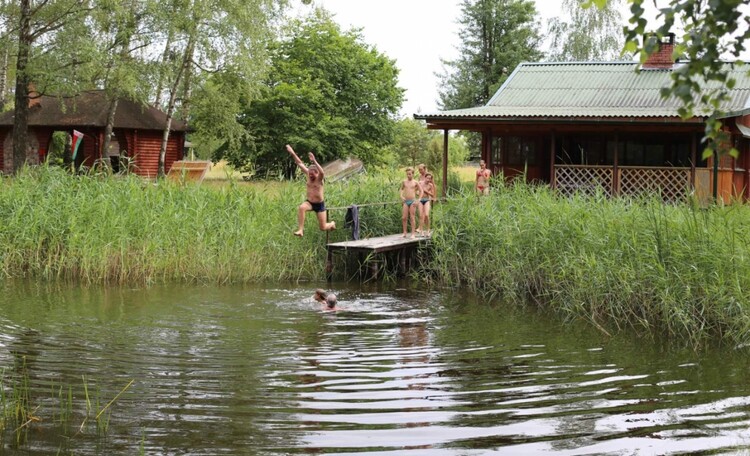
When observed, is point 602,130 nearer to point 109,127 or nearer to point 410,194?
point 410,194

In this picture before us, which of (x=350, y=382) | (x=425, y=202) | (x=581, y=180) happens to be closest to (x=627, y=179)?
(x=581, y=180)

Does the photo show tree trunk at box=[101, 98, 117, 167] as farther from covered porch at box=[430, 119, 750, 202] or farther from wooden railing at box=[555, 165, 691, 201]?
wooden railing at box=[555, 165, 691, 201]

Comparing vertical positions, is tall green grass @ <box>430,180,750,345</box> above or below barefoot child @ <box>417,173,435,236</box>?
below

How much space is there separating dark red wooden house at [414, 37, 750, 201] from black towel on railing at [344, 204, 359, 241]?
5986 mm

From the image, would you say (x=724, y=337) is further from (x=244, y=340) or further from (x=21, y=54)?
(x=21, y=54)

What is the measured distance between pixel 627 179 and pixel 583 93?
4416 millimetres

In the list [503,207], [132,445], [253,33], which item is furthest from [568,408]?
[253,33]

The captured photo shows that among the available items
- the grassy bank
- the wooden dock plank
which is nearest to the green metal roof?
the grassy bank

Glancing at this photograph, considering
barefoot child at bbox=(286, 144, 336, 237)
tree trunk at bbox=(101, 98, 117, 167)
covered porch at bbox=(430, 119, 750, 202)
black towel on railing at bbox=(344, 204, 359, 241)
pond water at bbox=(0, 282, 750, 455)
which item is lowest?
pond water at bbox=(0, 282, 750, 455)

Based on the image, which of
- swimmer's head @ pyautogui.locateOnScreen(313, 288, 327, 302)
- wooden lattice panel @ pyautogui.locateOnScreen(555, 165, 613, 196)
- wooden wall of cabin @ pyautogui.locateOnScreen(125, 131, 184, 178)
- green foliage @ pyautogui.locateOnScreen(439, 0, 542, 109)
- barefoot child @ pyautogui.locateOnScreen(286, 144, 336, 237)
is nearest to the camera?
swimmer's head @ pyautogui.locateOnScreen(313, 288, 327, 302)

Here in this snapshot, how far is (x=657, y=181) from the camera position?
71.7ft

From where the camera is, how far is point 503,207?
50.7ft

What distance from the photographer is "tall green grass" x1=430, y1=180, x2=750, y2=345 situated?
10.3m

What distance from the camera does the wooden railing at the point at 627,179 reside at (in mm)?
21000
